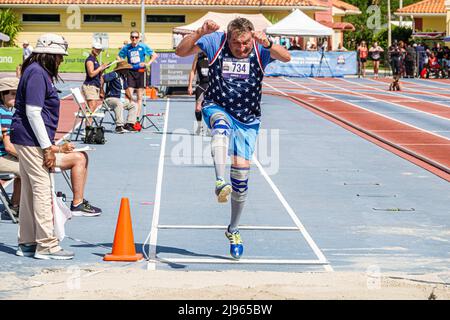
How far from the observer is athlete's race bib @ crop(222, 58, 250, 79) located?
898cm

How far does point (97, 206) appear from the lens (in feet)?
40.2

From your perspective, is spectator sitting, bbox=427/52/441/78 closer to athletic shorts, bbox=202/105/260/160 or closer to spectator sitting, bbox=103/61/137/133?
spectator sitting, bbox=103/61/137/133

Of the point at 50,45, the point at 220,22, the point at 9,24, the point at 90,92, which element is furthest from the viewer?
the point at 9,24

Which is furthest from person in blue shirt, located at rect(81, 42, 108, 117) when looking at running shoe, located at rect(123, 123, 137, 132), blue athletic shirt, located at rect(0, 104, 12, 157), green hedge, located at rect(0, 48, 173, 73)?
green hedge, located at rect(0, 48, 173, 73)

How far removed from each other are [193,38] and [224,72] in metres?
0.40

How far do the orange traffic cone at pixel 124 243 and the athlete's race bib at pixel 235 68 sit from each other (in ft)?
4.81

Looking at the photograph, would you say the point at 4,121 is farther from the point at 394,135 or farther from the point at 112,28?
the point at 112,28

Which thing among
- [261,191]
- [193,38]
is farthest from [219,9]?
A: [193,38]

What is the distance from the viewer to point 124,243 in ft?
29.7

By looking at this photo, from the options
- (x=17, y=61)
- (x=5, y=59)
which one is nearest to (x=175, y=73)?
(x=17, y=61)

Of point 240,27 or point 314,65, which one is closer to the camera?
point 240,27

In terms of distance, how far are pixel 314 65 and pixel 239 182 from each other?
43.3 meters

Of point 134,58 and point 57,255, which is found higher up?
point 134,58

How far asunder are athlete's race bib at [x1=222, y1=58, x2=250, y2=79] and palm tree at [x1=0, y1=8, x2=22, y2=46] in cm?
5414
